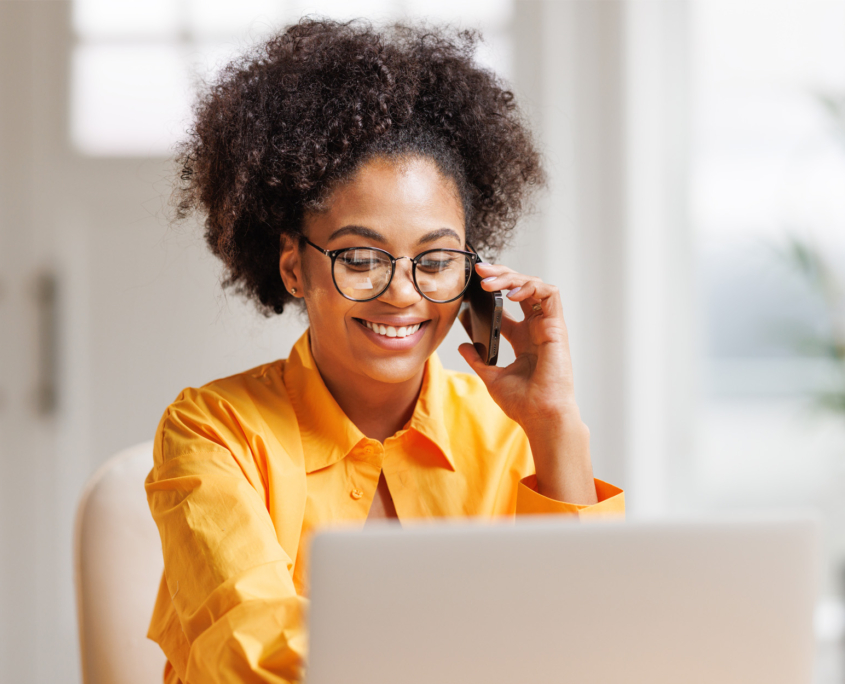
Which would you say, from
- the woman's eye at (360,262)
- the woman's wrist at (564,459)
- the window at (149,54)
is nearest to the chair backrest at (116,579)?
the woman's eye at (360,262)

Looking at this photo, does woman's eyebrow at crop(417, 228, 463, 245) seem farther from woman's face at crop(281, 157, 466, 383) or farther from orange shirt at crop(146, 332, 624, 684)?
orange shirt at crop(146, 332, 624, 684)

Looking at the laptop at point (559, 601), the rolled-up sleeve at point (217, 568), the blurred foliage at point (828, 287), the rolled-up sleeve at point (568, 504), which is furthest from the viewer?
the blurred foliage at point (828, 287)

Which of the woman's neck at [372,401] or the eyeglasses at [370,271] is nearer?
the eyeglasses at [370,271]

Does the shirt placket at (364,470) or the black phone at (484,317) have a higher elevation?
the black phone at (484,317)

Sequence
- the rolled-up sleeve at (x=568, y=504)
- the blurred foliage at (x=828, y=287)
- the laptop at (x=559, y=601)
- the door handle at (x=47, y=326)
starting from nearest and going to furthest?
the laptop at (x=559, y=601), the rolled-up sleeve at (x=568, y=504), the blurred foliage at (x=828, y=287), the door handle at (x=47, y=326)

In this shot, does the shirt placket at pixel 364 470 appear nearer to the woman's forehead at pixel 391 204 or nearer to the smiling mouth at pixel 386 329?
the smiling mouth at pixel 386 329

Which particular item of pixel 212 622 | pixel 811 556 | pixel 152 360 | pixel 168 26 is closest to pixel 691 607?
pixel 811 556

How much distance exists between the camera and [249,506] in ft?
2.86

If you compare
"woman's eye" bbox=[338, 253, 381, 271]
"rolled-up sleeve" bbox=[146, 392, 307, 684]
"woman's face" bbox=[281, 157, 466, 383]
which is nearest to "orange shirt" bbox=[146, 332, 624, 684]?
"rolled-up sleeve" bbox=[146, 392, 307, 684]

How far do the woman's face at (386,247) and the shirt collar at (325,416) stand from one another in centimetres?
6

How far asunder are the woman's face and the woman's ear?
2 centimetres

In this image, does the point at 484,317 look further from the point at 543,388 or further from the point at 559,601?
the point at 559,601

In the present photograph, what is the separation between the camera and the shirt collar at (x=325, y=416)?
1126 millimetres

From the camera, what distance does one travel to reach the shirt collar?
1.13 metres
